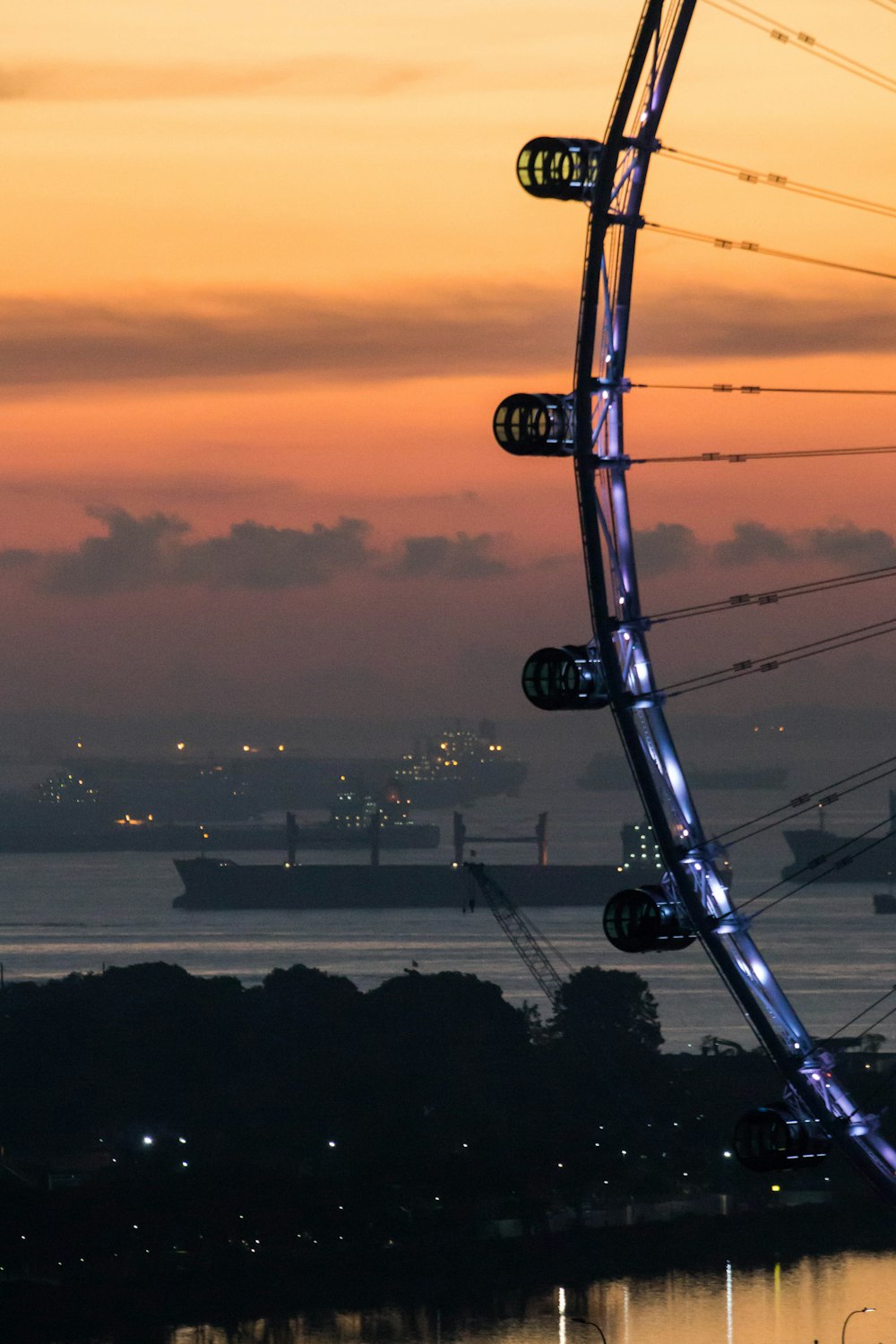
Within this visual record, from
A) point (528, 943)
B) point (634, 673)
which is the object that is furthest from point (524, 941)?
point (634, 673)

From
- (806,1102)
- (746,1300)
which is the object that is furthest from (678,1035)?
(806,1102)

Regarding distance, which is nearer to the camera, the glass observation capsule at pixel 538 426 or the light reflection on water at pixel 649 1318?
the glass observation capsule at pixel 538 426

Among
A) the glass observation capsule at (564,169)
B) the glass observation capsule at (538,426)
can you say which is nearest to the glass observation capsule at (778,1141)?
the glass observation capsule at (538,426)

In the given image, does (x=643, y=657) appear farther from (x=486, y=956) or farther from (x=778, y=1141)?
(x=486, y=956)

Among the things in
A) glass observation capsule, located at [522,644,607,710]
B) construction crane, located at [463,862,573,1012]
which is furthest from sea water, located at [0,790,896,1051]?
glass observation capsule, located at [522,644,607,710]

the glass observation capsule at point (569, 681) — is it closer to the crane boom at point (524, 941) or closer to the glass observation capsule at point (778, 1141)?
the glass observation capsule at point (778, 1141)

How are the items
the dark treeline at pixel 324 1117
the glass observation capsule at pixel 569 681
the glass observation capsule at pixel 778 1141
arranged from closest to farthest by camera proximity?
the glass observation capsule at pixel 778 1141, the glass observation capsule at pixel 569 681, the dark treeline at pixel 324 1117
